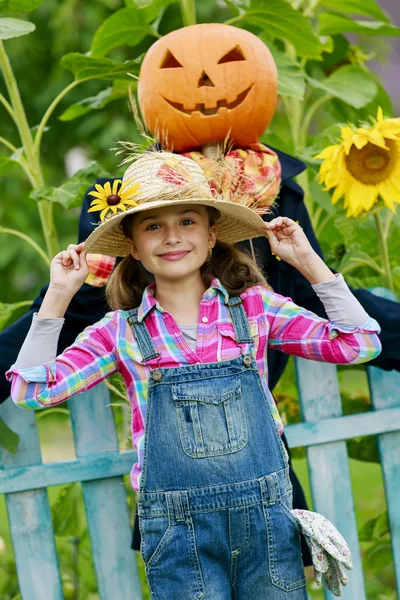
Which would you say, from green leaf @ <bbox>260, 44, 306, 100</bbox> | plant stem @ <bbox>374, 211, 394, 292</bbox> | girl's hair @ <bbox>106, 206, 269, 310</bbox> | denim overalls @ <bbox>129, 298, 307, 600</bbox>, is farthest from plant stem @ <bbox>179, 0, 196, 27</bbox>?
denim overalls @ <bbox>129, 298, 307, 600</bbox>

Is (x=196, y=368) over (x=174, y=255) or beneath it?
beneath

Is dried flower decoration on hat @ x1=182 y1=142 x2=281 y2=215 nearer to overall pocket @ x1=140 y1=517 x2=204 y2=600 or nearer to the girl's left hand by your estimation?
the girl's left hand

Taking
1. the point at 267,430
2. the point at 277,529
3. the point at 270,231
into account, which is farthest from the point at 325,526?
the point at 270,231

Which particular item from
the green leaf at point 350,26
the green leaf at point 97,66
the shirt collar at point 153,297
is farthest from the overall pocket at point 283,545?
the green leaf at point 350,26

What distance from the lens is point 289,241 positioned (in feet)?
6.74

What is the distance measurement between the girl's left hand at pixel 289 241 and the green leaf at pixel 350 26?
3.83 feet

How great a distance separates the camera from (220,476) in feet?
6.05

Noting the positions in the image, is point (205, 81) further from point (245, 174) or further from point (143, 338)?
point (143, 338)

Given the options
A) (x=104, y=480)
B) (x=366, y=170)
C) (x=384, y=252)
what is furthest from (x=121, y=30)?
(x=104, y=480)

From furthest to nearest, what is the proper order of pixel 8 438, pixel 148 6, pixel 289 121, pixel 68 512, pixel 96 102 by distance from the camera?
pixel 289 121, pixel 96 102, pixel 68 512, pixel 148 6, pixel 8 438

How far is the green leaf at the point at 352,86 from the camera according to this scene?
114 inches

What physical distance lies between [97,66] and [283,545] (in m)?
1.54

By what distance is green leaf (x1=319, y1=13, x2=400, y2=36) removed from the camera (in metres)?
2.93

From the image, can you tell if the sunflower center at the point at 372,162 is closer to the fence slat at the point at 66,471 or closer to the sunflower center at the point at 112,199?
the sunflower center at the point at 112,199
